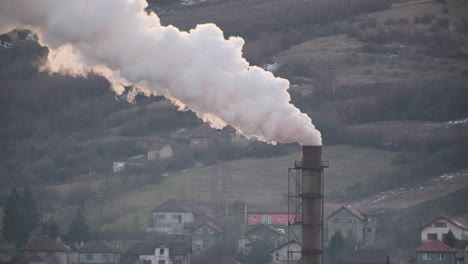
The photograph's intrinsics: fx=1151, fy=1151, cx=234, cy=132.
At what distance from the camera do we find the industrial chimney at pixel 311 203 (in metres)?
51.7

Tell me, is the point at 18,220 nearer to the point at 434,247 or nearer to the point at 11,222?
the point at 11,222

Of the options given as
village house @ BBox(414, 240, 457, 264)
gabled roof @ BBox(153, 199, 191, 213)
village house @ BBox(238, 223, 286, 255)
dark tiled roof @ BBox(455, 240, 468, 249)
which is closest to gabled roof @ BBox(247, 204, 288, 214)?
village house @ BBox(238, 223, 286, 255)

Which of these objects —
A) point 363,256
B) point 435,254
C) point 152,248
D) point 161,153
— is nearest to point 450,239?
point 435,254

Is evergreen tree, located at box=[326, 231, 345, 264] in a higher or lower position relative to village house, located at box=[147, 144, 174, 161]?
lower

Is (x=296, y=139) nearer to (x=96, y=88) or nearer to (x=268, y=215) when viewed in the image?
(x=268, y=215)

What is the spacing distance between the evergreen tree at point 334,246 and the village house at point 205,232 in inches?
497

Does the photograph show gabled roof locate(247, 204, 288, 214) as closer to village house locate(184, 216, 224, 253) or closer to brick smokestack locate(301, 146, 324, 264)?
village house locate(184, 216, 224, 253)

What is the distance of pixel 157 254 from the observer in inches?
3846

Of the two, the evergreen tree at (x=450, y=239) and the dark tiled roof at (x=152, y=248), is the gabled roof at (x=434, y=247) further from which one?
the dark tiled roof at (x=152, y=248)

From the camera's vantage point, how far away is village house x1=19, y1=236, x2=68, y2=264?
316 feet

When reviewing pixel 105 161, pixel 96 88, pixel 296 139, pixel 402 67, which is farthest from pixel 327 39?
pixel 296 139

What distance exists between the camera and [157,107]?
16875 cm

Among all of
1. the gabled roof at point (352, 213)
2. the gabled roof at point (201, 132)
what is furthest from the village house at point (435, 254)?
the gabled roof at point (201, 132)

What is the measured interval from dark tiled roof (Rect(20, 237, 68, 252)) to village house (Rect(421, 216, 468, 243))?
1207 inches
